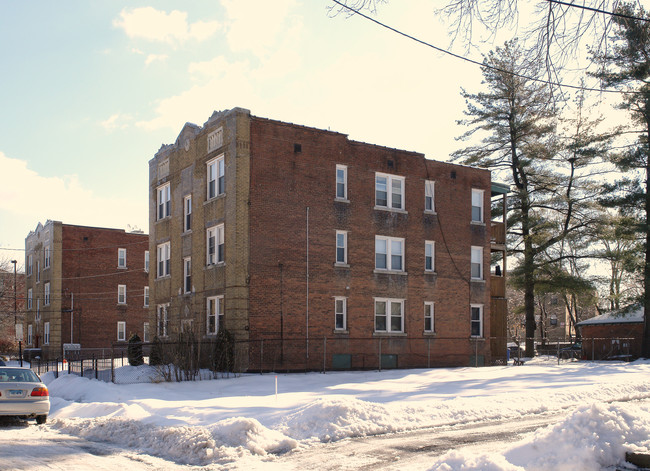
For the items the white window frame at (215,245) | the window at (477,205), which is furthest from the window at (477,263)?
the white window frame at (215,245)

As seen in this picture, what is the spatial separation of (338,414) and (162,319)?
23.5 m

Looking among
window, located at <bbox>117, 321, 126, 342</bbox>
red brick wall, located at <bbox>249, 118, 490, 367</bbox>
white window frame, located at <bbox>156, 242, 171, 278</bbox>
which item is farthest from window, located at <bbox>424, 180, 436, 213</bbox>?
window, located at <bbox>117, 321, 126, 342</bbox>

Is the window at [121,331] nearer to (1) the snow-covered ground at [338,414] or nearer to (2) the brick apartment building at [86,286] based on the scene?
(2) the brick apartment building at [86,286]

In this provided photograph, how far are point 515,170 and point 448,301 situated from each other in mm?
15966

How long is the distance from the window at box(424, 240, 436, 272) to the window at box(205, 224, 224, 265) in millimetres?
11146

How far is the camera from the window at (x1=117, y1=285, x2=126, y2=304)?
189 feet

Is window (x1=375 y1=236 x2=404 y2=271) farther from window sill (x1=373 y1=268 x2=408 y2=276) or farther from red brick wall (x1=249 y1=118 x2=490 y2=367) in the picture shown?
red brick wall (x1=249 y1=118 x2=490 y2=367)

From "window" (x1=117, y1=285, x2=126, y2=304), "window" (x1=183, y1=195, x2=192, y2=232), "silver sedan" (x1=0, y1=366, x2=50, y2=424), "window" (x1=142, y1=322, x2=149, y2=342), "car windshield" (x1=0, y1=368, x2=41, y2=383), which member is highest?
"window" (x1=183, y1=195, x2=192, y2=232)

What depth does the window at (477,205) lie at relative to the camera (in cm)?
3853

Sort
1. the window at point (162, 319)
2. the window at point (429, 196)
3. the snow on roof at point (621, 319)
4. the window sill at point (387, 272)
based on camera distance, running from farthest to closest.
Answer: the snow on roof at point (621, 319)
the window at point (429, 196)
the window at point (162, 319)
the window sill at point (387, 272)

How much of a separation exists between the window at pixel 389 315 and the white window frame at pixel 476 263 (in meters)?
5.61

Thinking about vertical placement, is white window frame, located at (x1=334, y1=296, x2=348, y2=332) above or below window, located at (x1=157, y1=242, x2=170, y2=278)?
below

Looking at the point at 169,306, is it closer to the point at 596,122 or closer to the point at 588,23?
the point at 596,122

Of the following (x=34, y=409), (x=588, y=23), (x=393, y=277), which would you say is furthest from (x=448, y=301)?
(x=588, y=23)
